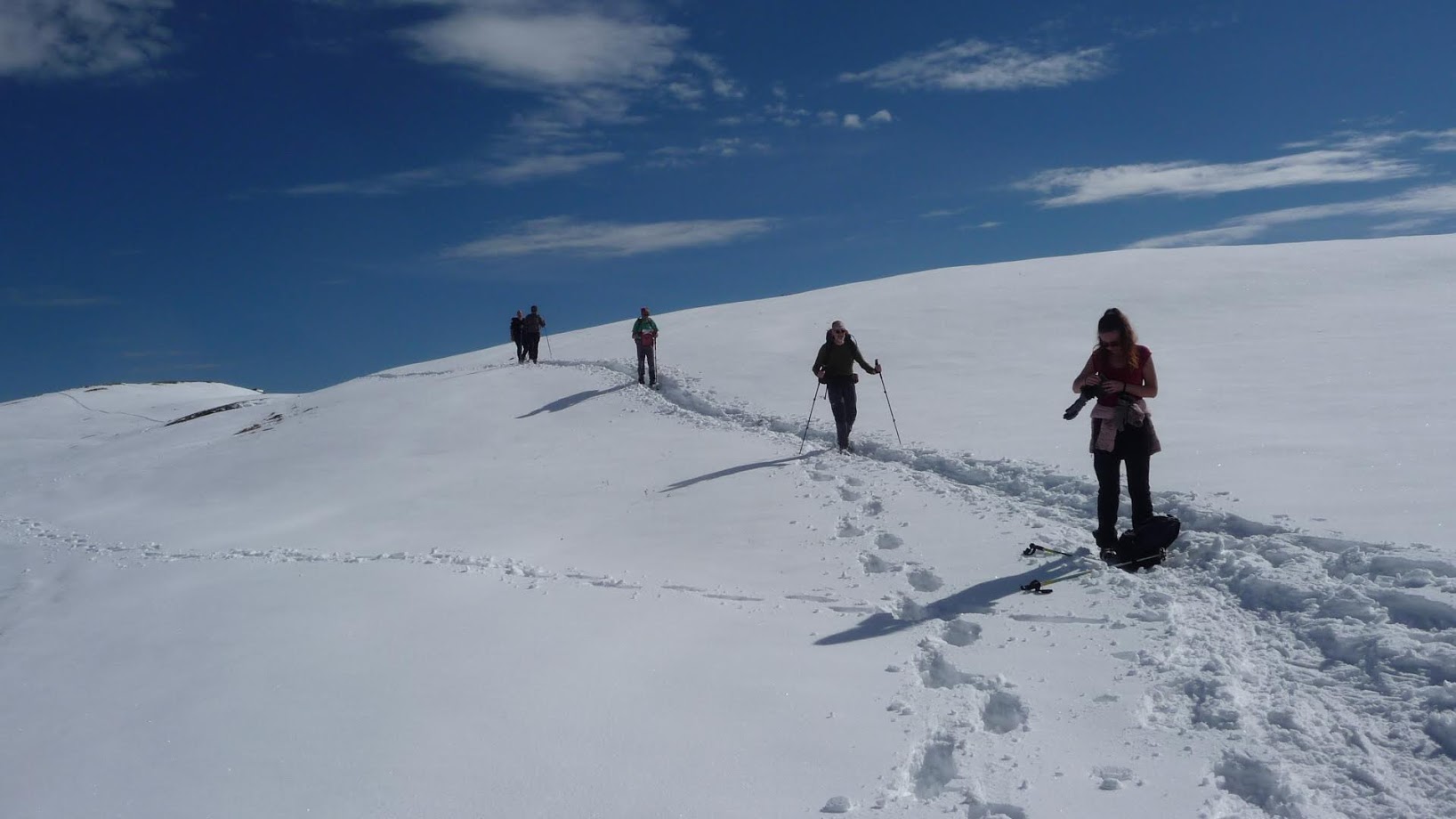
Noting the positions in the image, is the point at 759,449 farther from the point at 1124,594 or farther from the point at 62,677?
the point at 62,677

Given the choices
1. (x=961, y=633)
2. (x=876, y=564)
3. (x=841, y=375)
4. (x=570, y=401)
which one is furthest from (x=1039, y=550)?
(x=570, y=401)

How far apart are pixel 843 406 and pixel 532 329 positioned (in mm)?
14572

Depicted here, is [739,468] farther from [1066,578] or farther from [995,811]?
[995,811]

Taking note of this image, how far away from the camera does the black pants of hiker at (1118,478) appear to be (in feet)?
23.2

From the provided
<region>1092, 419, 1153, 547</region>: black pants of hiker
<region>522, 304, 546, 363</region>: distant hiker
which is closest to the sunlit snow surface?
<region>1092, 419, 1153, 547</region>: black pants of hiker

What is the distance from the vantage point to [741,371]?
2103cm

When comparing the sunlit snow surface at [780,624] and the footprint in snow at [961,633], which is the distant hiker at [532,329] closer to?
the sunlit snow surface at [780,624]

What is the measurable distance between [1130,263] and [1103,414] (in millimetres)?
26767

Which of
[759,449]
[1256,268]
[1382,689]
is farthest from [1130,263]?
[1382,689]

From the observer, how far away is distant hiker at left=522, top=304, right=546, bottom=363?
2555 cm

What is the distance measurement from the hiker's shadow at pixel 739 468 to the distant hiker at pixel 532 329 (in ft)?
46.4

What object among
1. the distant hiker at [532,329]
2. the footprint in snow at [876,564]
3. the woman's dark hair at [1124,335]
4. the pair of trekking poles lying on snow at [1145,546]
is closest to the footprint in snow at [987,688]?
the pair of trekking poles lying on snow at [1145,546]

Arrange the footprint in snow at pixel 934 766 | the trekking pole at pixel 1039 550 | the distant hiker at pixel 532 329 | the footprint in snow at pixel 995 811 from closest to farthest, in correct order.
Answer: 1. the footprint in snow at pixel 995 811
2. the footprint in snow at pixel 934 766
3. the trekking pole at pixel 1039 550
4. the distant hiker at pixel 532 329

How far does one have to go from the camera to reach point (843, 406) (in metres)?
13.2
